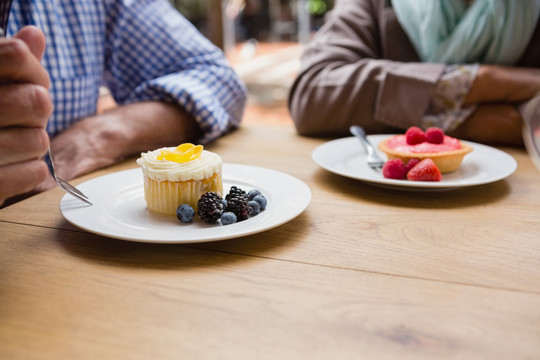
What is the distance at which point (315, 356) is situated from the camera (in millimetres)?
444

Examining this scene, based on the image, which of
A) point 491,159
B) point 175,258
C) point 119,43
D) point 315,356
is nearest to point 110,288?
point 175,258

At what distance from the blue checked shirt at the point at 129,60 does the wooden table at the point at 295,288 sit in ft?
1.72

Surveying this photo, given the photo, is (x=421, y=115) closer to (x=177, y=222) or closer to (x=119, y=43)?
(x=177, y=222)

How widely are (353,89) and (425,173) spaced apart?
49 centimetres

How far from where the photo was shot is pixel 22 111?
2.06 ft

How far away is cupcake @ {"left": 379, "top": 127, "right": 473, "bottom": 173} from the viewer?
96 cm

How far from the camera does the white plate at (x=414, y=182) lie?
86 cm

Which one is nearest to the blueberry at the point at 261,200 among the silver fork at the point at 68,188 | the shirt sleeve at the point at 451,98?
the silver fork at the point at 68,188

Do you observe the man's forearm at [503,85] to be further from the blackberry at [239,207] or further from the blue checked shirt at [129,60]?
the blackberry at [239,207]

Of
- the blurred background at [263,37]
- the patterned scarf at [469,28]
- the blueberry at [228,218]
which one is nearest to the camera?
the blueberry at [228,218]

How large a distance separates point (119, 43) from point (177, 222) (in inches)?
35.4

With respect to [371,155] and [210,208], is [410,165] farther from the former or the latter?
[210,208]

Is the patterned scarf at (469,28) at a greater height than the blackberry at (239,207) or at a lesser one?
greater

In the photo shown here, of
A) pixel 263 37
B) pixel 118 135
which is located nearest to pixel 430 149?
pixel 118 135
